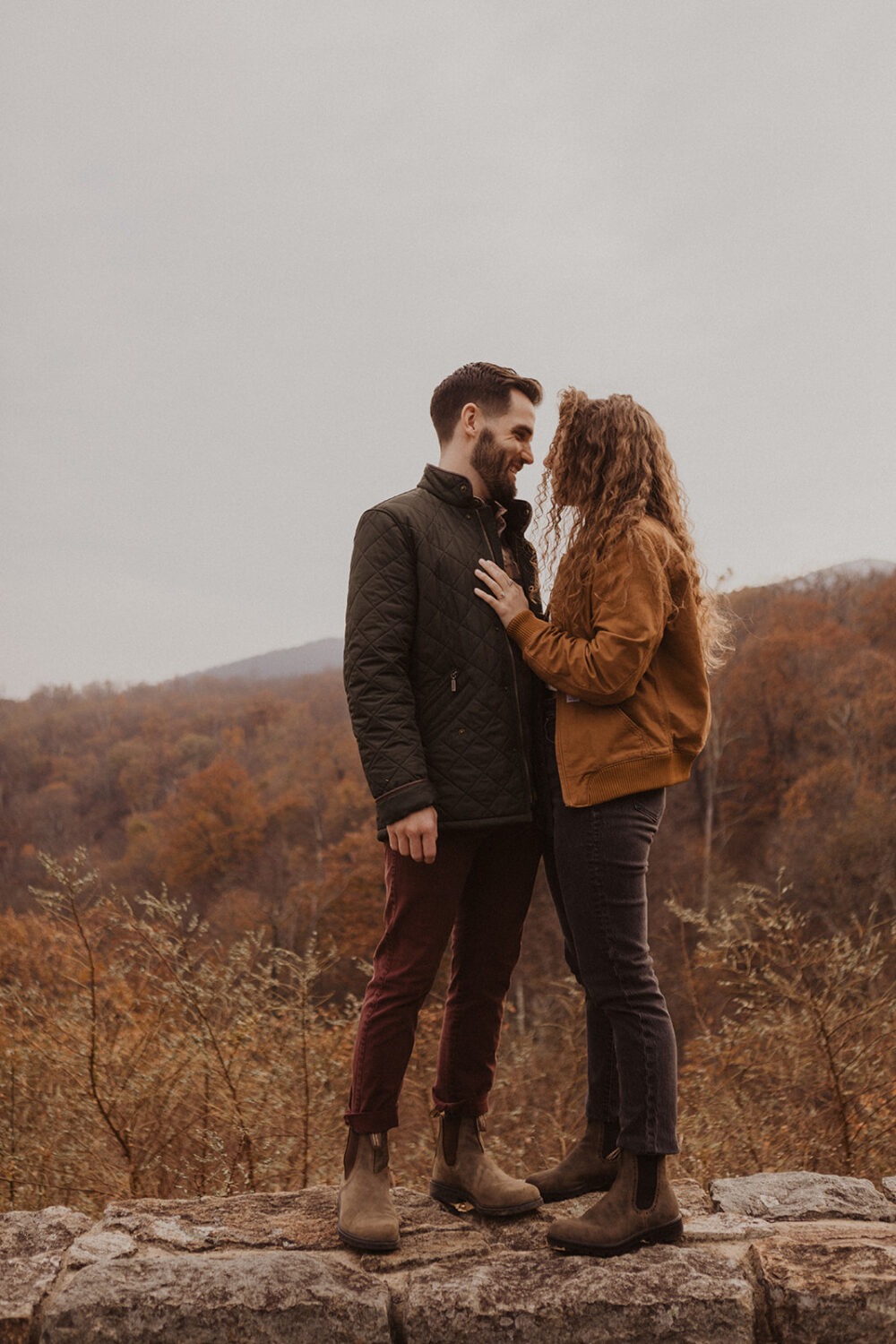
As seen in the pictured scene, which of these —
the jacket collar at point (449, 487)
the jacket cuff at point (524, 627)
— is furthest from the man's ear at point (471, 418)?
the jacket cuff at point (524, 627)

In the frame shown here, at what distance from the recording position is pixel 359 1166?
2.34 meters

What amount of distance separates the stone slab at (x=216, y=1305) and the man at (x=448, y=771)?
0.19 meters

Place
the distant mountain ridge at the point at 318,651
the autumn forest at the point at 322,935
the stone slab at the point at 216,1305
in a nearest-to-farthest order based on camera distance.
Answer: the stone slab at the point at 216,1305 → the autumn forest at the point at 322,935 → the distant mountain ridge at the point at 318,651

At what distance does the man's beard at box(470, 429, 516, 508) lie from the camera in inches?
103

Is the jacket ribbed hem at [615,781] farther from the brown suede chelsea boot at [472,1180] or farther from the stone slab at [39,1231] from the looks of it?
the stone slab at [39,1231]

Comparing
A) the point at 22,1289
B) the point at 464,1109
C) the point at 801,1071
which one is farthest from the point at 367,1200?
the point at 801,1071

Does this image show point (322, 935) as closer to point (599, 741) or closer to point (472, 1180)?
point (472, 1180)

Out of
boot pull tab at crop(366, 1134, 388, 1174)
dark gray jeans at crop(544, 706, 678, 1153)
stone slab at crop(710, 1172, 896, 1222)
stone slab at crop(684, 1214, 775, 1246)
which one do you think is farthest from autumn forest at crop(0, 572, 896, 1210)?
boot pull tab at crop(366, 1134, 388, 1174)

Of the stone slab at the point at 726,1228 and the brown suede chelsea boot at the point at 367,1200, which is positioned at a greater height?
the brown suede chelsea boot at the point at 367,1200

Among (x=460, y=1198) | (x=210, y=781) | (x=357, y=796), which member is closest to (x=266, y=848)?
(x=210, y=781)

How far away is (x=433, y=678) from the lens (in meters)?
2.46

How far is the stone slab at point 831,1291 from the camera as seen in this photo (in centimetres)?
204

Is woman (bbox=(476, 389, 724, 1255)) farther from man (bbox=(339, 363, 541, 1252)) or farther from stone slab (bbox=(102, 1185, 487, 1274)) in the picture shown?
stone slab (bbox=(102, 1185, 487, 1274))

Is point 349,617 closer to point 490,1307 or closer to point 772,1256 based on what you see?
point 490,1307
